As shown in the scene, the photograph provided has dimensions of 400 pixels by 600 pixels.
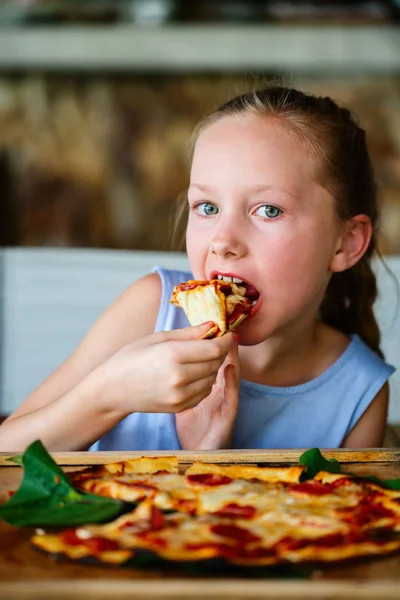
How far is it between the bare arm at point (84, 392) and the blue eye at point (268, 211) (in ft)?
1.05

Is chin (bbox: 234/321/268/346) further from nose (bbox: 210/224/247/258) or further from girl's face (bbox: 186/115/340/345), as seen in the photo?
nose (bbox: 210/224/247/258)

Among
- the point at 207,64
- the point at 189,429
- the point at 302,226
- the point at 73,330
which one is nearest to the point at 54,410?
the point at 189,429

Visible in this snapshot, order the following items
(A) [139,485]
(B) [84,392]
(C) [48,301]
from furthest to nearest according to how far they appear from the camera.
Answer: (C) [48,301], (B) [84,392], (A) [139,485]

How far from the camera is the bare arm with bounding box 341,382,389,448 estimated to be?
1.46 meters

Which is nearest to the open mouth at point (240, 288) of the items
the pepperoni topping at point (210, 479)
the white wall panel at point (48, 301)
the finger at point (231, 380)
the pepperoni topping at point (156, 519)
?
the finger at point (231, 380)

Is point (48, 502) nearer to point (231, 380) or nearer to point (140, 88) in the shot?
point (231, 380)

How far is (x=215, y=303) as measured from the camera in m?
1.10

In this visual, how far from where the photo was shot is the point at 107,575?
639mm

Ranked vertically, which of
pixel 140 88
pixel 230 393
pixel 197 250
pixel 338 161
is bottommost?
pixel 230 393

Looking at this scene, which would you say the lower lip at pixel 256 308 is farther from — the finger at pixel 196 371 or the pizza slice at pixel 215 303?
the finger at pixel 196 371

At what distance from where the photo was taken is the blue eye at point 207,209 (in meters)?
1.25

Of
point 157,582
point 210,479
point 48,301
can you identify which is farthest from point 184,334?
point 48,301

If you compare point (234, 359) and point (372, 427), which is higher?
point (234, 359)

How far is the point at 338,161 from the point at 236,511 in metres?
0.78
